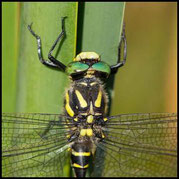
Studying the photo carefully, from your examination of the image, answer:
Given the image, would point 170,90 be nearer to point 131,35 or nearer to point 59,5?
point 131,35

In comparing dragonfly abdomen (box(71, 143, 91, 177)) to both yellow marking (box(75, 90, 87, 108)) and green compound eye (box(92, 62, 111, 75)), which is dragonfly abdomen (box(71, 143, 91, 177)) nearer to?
yellow marking (box(75, 90, 87, 108))

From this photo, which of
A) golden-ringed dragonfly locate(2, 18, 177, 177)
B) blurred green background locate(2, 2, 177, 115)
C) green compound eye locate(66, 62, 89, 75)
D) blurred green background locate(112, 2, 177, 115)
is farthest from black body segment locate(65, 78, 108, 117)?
blurred green background locate(112, 2, 177, 115)

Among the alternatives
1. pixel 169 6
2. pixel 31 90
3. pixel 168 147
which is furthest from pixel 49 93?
pixel 169 6

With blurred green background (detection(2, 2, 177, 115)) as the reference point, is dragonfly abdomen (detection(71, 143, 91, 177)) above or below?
below

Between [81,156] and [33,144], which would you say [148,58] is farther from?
[33,144]

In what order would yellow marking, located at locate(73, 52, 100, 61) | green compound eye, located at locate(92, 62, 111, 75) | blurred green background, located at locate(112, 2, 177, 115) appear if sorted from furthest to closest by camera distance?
blurred green background, located at locate(112, 2, 177, 115) → green compound eye, located at locate(92, 62, 111, 75) → yellow marking, located at locate(73, 52, 100, 61)

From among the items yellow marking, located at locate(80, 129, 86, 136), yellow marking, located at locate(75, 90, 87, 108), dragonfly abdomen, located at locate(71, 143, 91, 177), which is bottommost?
→ dragonfly abdomen, located at locate(71, 143, 91, 177)

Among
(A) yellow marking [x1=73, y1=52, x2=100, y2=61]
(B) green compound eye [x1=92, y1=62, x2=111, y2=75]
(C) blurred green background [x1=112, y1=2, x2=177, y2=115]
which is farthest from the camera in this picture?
(C) blurred green background [x1=112, y1=2, x2=177, y2=115]

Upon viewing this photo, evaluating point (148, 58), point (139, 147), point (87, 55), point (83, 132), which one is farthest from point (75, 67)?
point (148, 58)
